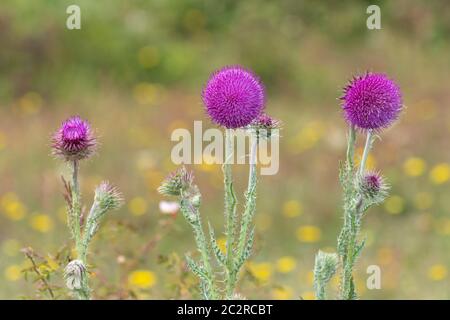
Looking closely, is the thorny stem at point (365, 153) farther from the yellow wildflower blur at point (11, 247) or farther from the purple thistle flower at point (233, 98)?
the yellow wildflower blur at point (11, 247)

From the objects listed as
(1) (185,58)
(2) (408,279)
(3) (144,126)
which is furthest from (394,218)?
(1) (185,58)

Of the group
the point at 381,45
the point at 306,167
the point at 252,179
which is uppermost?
the point at 381,45

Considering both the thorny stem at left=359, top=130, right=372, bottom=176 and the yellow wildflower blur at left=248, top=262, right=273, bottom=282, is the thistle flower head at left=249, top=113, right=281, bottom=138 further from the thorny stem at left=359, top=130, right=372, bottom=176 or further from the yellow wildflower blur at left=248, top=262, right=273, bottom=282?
the yellow wildflower blur at left=248, top=262, right=273, bottom=282

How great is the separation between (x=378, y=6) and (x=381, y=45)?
76cm

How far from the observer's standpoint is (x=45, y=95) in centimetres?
806

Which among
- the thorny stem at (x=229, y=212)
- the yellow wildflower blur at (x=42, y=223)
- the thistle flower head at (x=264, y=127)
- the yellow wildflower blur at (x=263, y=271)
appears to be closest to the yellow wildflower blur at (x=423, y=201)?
the yellow wildflower blur at (x=263, y=271)

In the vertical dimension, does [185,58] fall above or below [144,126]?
above

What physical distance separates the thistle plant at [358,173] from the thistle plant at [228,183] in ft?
0.83

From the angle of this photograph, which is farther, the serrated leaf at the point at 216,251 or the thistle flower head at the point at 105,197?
the thistle flower head at the point at 105,197

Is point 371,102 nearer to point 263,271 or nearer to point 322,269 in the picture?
point 322,269

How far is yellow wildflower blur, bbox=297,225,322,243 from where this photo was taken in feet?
Result: 18.9

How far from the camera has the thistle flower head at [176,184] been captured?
248 centimetres

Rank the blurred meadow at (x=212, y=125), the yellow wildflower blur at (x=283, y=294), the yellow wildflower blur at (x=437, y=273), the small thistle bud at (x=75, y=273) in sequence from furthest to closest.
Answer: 1. the blurred meadow at (x=212, y=125)
2. the yellow wildflower blur at (x=437, y=273)
3. the yellow wildflower blur at (x=283, y=294)
4. the small thistle bud at (x=75, y=273)
